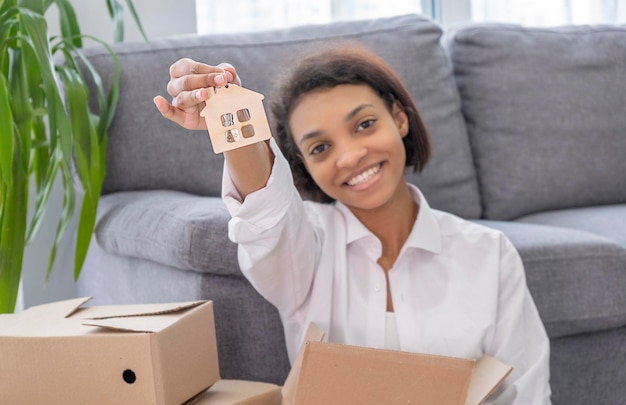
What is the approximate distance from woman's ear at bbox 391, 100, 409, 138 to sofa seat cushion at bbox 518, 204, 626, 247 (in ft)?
1.67

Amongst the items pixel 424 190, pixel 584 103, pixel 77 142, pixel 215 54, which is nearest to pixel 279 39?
pixel 215 54

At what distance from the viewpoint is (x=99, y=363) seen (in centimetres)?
113

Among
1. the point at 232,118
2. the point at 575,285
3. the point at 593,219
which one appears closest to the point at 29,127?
the point at 232,118

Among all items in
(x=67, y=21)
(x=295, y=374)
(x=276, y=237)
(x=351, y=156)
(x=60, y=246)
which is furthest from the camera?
(x=60, y=246)

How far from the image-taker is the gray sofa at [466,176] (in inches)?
58.7

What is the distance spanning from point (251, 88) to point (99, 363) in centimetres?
101

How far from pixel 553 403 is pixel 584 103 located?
90cm

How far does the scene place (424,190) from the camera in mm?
2047

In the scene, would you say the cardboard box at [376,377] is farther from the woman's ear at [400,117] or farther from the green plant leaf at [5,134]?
the green plant leaf at [5,134]

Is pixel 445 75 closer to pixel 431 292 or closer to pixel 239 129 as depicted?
pixel 431 292

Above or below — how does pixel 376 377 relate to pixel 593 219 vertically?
above

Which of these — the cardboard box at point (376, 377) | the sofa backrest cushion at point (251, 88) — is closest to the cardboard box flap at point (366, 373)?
the cardboard box at point (376, 377)

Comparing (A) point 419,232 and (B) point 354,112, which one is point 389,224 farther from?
(B) point 354,112

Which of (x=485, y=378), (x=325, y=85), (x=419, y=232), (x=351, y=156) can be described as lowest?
(x=485, y=378)
